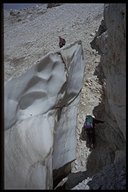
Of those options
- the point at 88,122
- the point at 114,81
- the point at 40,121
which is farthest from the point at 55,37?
the point at 40,121

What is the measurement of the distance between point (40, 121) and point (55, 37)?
24.2ft

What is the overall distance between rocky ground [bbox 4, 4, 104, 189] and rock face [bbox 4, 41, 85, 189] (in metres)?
0.73

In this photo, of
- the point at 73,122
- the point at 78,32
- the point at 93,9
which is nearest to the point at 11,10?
the point at 93,9

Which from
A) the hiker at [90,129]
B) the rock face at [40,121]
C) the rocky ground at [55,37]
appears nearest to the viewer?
the rock face at [40,121]

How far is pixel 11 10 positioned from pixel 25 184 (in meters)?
14.4

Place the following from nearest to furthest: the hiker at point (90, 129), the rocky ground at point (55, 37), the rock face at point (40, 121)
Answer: the rock face at point (40, 121)
the hiker at point (90, 129)
the rocky ground at point (55, 37)

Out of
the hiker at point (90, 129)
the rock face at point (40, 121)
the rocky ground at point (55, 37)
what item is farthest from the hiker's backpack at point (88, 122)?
the rock face at point (40, 121)

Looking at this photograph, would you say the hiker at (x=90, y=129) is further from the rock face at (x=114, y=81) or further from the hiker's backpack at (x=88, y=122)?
the rock face at (x=114, y=81)

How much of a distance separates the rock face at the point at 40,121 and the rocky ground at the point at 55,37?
2.39 feet

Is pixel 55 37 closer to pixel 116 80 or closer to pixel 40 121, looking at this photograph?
pixel 116 80

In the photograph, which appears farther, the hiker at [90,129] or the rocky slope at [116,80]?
the hiker at [90,129]

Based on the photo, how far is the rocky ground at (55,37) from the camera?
6.73 m

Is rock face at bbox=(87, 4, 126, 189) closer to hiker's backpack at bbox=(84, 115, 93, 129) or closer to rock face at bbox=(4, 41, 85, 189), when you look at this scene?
hiker's backpack at bbox=(84, 115, 93, 129)

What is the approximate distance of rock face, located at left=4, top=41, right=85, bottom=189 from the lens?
12.7 feet
